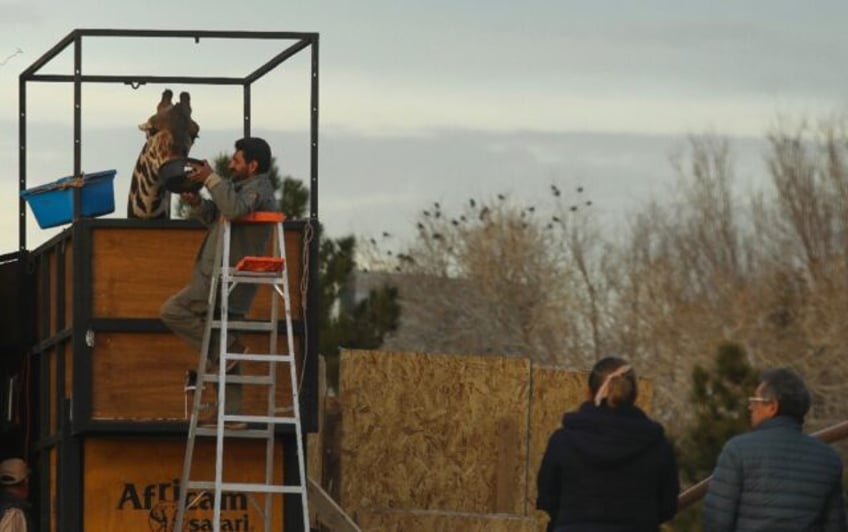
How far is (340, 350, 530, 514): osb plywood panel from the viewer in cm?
1752

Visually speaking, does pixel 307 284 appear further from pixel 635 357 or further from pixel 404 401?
pixel 635 357

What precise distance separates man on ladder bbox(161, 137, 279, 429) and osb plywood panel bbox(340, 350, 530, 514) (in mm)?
4144

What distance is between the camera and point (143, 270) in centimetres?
1382

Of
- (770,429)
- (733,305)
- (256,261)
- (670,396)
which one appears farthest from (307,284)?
(733,305)

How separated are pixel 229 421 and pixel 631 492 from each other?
4.45 metres

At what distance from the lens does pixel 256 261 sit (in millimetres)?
12977

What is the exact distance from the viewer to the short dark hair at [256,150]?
13.2 m

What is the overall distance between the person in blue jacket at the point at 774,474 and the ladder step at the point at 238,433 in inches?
179

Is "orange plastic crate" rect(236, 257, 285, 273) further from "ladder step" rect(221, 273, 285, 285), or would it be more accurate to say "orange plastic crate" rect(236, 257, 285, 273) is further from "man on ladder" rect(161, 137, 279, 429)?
"man on ladder" rect(161, 137, 279, 429)

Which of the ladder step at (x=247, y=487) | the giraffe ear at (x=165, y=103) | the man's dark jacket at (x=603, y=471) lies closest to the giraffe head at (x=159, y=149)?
the giraffe ear at (x=165, y=103)

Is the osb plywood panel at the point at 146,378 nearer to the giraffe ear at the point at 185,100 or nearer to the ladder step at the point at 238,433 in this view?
the ladder step at the point at 238,433

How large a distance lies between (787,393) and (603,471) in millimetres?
800

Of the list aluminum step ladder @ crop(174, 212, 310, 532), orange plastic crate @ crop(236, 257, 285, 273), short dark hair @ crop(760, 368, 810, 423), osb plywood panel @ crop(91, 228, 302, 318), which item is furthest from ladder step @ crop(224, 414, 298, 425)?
short dark hair @ crop(760, 368, 810, 423)

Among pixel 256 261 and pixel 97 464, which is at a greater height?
pixel 256 261
